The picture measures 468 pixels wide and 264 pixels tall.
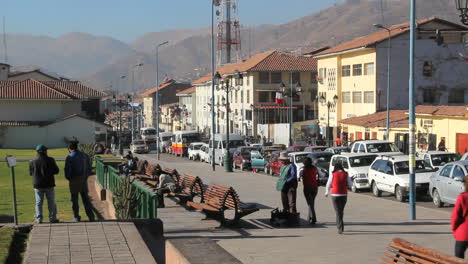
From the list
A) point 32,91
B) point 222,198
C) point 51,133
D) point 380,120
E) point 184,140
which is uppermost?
point 32,91

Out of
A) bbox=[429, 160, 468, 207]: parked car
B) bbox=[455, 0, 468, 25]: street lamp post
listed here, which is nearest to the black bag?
bbox=[455, 0, 468, 25]: street lamp post

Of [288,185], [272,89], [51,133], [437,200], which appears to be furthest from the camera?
[272,89]

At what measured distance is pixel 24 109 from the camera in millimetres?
75562

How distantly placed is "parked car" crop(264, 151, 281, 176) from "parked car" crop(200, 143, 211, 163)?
1535 centimetres

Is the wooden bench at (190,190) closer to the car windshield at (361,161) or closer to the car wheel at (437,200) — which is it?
the car wheel at (437,200)

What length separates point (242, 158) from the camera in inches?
1901

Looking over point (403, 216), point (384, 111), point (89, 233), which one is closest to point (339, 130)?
point (384, 111)

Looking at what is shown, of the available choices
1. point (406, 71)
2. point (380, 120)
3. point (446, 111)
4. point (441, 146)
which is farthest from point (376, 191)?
point (406, 71)

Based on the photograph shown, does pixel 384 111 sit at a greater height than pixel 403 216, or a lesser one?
greater

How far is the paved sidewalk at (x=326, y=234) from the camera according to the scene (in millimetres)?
12945

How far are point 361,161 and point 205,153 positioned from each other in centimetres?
3049

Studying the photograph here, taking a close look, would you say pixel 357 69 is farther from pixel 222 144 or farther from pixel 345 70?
pixel 222 144

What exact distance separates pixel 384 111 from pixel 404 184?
35208 mm

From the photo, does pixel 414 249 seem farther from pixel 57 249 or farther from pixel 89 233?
pixel 89 233
